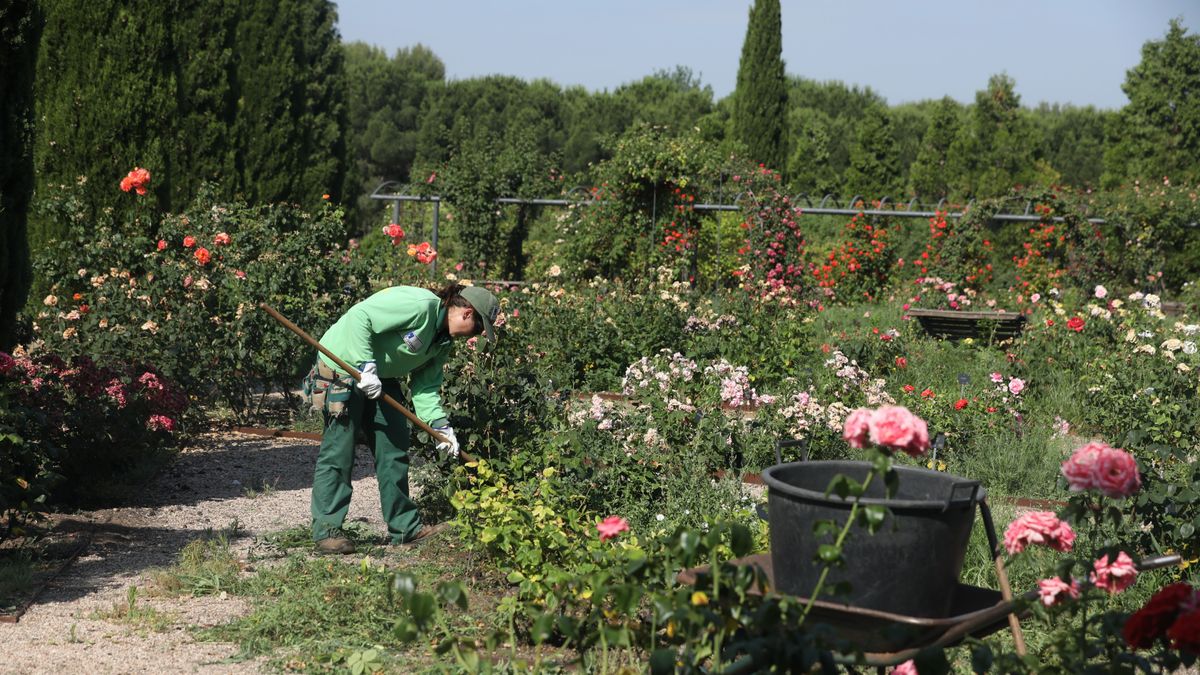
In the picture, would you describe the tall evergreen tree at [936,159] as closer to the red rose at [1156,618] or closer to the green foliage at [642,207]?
the green foliage at [642,207]

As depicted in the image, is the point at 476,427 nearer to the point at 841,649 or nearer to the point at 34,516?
the point at 34,516

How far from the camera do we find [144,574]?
4461 mm

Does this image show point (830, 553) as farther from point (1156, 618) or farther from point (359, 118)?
point (359, 118)

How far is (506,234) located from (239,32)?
17.5 ft

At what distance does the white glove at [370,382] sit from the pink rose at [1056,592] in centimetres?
275

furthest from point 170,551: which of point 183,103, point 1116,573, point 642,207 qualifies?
point 642,207

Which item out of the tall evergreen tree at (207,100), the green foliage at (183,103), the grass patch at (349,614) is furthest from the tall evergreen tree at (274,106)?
the grass patch at (349,614)

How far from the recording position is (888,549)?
8.28 feet

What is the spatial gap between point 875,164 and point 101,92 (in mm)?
16497

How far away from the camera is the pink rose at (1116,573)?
2.67m

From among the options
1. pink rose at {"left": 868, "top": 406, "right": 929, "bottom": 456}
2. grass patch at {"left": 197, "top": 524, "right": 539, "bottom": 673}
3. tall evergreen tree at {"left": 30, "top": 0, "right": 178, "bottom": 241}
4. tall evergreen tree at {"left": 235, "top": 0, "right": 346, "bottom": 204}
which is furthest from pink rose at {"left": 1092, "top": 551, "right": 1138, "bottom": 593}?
tall evergreen tree at {"left": 235, "top": 0, "right": 346, "bottom": 204}

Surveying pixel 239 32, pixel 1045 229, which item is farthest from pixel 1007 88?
pixel 239 32

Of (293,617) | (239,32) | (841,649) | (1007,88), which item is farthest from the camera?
(1007,88)

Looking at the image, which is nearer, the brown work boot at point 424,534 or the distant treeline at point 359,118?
the brown work boot at point 424,534
